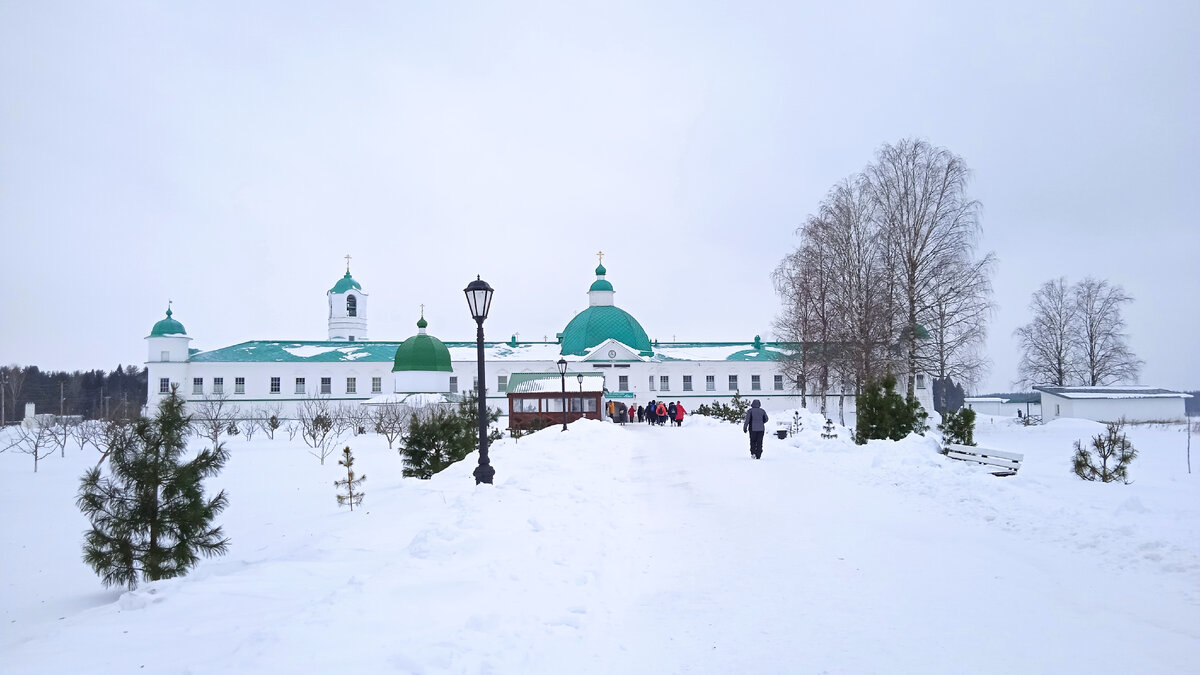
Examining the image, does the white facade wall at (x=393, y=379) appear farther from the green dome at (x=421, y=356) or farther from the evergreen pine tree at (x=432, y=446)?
the evergreen pine tree at (x=432, y=446)

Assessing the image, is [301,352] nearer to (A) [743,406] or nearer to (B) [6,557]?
(A) [743,406]

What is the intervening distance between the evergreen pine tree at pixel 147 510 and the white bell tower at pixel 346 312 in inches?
2606

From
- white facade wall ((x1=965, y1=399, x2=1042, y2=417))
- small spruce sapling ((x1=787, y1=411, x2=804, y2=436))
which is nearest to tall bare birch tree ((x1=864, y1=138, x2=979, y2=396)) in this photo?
small spruce sapling ((x1=787, y1=411, x2=804, y2=436))

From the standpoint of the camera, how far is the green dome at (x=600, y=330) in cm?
6231

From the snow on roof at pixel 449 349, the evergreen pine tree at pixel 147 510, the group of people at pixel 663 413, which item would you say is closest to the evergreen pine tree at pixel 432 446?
the evergreen pine tree at pixel 147 510

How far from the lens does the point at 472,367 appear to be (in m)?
64.6

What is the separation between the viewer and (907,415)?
1927cm

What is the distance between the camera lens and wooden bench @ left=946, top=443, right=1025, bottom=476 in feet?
44.6

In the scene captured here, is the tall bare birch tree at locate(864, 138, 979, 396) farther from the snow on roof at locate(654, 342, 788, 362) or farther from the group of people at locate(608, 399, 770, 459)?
the snow on roof at locate(654, 342, 788, 362)

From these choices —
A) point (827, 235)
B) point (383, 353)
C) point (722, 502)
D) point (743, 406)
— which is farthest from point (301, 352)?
point (722, 502)

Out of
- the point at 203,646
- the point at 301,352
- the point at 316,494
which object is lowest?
the point at 316,494

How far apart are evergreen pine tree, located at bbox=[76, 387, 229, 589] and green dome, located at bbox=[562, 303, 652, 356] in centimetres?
5323

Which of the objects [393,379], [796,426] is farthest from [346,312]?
[796,426]

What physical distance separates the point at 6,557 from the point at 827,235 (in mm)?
28037
